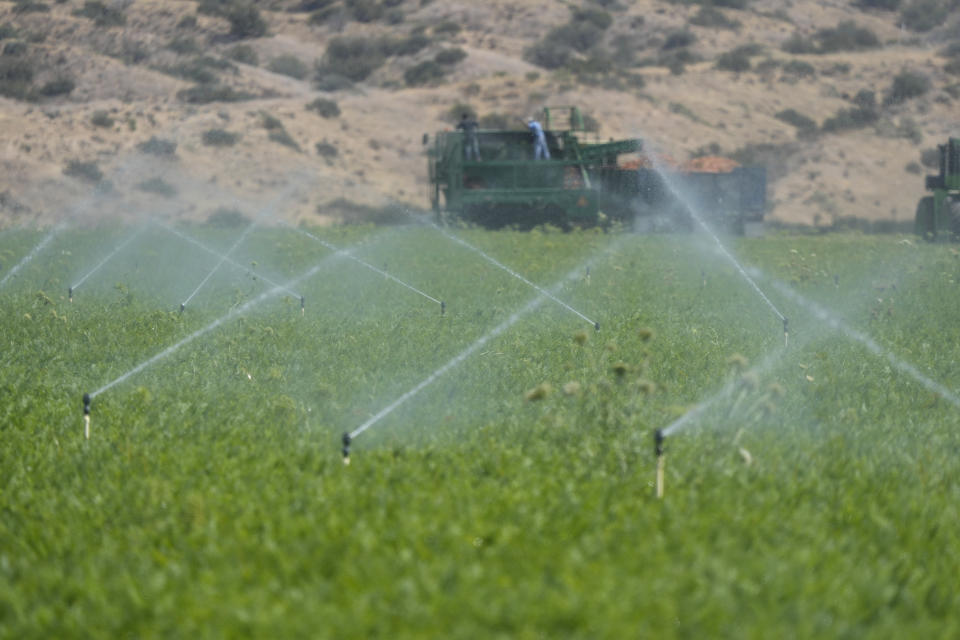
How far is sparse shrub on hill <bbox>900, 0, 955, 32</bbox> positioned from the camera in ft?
267

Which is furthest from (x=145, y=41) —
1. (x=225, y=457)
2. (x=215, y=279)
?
(x=225, y=457)

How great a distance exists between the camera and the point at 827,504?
5.86 meters

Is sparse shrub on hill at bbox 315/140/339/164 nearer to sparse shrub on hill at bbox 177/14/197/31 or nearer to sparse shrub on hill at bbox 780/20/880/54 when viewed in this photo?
sparse shrub on hill at bbox 177/14/197/31

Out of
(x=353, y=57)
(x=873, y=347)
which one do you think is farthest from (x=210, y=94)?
(x=873, y=347)

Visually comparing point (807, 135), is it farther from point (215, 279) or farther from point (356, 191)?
point (215, 279)

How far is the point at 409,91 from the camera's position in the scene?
65.6m

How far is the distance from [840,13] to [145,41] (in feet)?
150

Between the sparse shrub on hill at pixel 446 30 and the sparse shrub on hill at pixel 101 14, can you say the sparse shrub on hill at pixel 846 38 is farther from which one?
the sparse shrub on hill at pixel 101 14

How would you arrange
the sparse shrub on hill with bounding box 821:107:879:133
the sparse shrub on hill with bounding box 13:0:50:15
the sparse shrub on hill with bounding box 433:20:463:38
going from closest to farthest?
the sparse shrub on hill with bounding box 821:107:879:133 → the sparse shrub on hill with bounding box 13:0:50:15 → the sparse shrub on hill with bounding box 433:20:463:38

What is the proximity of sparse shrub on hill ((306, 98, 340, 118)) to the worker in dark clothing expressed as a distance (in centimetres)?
2419

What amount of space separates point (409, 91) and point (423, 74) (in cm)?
402

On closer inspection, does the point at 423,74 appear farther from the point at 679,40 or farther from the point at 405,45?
the point at 679,40

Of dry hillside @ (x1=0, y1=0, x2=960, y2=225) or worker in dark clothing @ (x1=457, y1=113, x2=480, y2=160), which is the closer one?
worker in dark clothing @ (x1=457, y1=113, x2=480, y2=160)

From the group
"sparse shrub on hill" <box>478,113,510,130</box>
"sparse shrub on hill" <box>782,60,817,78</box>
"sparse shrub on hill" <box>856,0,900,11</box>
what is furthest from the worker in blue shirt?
"sparse shrub on hill" <box>856,0,900,11</box>
